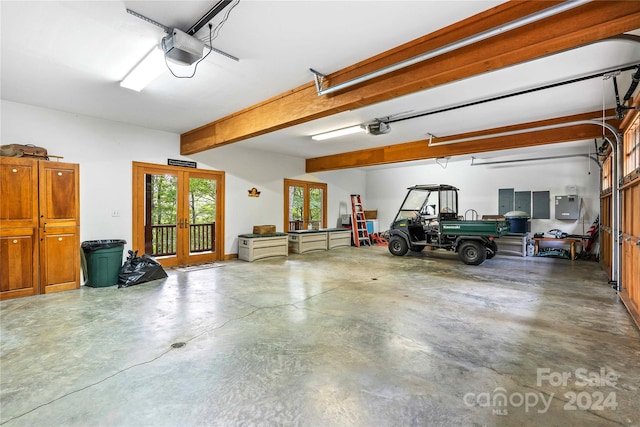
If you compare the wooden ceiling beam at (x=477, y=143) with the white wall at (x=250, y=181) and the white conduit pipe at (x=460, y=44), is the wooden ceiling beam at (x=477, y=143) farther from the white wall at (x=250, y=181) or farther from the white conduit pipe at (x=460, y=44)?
the white conduit pipe at (x=460, y=44)

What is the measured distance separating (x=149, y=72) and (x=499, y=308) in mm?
5043

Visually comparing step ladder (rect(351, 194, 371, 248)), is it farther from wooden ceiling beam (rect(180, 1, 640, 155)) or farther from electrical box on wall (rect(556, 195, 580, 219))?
wooden ceiling beam (rect(180, 1, 640, 155))

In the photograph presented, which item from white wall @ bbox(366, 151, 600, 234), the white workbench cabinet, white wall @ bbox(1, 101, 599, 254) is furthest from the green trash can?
white wall @ bbox(366, 151, 600, 234)

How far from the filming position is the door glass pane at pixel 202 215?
21.9ft

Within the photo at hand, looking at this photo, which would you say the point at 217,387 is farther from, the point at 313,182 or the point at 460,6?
the point at 313,182

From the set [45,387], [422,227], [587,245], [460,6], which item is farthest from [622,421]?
[587,245]

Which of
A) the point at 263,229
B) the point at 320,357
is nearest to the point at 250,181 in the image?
the point at 263,229

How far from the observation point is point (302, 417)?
177 centimetres

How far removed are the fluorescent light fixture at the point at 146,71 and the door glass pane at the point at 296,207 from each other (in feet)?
18.7

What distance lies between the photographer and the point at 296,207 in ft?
30.4

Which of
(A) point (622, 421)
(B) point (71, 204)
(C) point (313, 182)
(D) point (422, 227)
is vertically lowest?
(A) point (622, 421)

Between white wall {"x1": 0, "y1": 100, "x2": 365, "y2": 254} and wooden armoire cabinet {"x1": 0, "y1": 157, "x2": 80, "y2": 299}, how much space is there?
52 cm

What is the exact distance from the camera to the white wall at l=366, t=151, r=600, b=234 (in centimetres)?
769

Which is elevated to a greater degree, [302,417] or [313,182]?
[313,182]
